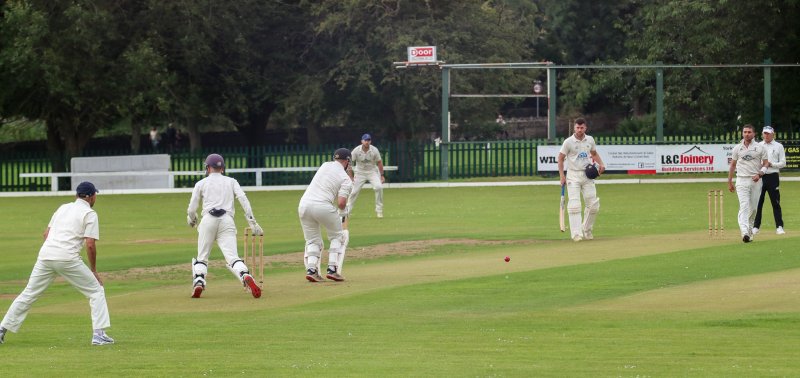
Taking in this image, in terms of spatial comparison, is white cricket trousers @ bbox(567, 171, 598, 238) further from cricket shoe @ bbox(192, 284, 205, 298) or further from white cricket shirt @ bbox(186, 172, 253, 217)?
cricket shoe @ bbox(192, 284, 205, 298)

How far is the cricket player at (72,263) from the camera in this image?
A: 43.4 ft

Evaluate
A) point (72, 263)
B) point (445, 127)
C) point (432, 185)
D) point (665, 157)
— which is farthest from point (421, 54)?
point (72, 263)

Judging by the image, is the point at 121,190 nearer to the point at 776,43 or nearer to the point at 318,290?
the point at 776,43

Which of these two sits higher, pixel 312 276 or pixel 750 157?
pixel 750 157

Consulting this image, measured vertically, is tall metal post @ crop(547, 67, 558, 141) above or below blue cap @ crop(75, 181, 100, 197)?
above

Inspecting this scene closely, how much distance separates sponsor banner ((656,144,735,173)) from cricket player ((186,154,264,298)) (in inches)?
1073

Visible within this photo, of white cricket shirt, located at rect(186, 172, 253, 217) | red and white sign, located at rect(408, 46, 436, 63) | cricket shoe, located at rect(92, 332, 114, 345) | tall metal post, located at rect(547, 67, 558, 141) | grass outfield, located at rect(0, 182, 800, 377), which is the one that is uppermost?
red and white sign, located at rect(408, 46, 436, 63)

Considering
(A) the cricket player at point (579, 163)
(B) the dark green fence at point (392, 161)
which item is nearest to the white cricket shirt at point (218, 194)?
(A) the cricket player at point (579, 163)

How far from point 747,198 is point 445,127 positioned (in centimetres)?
2190

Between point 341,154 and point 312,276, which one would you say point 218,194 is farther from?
point 312,276

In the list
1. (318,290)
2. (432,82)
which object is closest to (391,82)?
(432,82)

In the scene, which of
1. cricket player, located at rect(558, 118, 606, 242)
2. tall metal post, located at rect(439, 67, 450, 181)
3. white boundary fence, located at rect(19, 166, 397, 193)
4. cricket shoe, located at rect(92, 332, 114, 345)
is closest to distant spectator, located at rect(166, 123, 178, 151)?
white boundary fence, located at rect(19, 166, 397, 193)

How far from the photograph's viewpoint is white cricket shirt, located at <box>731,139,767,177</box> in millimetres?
23172

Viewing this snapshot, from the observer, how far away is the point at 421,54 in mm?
44312
